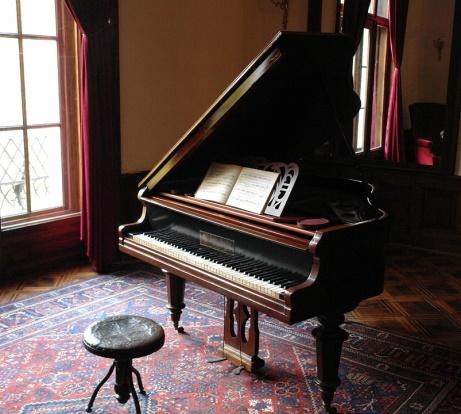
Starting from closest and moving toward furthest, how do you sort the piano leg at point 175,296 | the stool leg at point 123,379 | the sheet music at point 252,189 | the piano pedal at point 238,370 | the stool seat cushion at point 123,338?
the stool seat cushion at point 123,338 → the stool leg at point 123,379 → the sheet music at point 252,189 → the piano pedal at point 238,370 → the piano leg at point 175,296

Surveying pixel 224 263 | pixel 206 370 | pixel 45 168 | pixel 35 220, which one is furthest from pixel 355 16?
pixel 206 370

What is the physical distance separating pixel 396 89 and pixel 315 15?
41.7 inches

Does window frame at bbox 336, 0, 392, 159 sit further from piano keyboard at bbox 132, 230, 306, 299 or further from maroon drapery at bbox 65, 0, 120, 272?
piano keyboard at bbox 132, 230, 306, 299

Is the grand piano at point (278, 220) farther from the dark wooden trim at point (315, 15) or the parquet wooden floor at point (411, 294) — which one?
the dark wooden trim at point (315, 15)

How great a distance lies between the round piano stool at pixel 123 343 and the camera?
260 centimetres

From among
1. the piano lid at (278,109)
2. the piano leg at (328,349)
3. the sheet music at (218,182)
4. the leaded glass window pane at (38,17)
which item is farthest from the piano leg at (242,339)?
the leaded glass window pane at (38,17)

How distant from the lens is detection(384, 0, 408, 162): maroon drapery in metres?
5.64

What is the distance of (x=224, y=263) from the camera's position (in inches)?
114

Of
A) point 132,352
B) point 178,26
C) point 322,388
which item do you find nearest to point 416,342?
point 322,388

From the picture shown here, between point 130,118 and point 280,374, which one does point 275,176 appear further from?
point 130,118

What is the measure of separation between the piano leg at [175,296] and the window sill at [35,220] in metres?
1.53

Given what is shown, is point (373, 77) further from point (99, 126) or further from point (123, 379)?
point (123, 379)

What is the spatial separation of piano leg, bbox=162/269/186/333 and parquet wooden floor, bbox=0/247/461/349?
1.15 metres

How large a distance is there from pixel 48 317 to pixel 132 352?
1566mm
